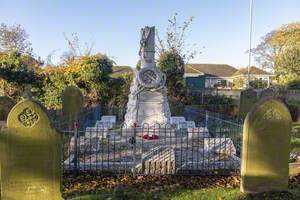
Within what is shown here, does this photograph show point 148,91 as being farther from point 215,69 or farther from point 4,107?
point 215,69

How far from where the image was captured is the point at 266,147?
6.64 metres

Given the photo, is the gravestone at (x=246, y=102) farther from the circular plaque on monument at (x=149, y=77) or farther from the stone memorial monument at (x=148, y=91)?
the circular plaque on monument at (x=149, y=77)

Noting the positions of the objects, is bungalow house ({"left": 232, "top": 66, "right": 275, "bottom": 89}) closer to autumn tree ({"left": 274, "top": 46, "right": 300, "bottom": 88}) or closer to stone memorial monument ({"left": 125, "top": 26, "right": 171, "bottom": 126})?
autumn tree ({"left": 274, "top": 46, "right": 300, "bottom": 88})

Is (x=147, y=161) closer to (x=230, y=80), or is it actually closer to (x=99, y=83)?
(x=99, y=83)

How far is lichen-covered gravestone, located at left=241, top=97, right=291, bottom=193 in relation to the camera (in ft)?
21.6

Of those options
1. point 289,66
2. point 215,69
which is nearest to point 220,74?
point 215,69

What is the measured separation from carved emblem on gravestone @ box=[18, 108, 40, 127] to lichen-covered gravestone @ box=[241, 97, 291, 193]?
136 inches

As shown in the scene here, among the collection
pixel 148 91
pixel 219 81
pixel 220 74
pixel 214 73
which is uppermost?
pixel 214 73

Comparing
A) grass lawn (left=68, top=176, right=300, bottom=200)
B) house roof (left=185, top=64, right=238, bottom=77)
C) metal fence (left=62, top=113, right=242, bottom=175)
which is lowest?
grass lawn (left=68, top=176, right=300, bottom=200)

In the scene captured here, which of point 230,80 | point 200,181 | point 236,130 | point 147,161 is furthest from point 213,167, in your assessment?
point 230,80

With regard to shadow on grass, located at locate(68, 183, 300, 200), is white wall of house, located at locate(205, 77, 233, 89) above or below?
above

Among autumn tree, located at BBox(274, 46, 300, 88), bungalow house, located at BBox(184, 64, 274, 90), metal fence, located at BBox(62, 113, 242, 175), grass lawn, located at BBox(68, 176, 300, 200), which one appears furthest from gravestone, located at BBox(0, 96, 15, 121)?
bungalow house, located at BBox(184, 64, 274, 90)

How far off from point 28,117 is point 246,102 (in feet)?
44.5

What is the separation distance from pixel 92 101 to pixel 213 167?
15274mm
